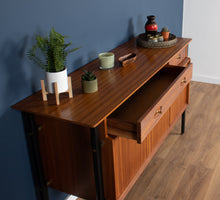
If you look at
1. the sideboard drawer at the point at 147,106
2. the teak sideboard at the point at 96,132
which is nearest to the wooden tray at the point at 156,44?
the sideboard drawer at the point at 147,106

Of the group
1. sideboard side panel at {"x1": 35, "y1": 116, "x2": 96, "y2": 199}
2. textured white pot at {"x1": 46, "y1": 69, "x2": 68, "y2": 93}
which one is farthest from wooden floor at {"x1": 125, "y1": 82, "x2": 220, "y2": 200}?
textured white pot at {"x1": 46, "y1": 69, "x2": 68, "y2": 93}

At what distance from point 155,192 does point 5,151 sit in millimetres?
939

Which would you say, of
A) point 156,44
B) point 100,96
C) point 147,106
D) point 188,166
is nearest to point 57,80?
point 100,96

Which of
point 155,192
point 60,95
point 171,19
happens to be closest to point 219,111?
point 171,19

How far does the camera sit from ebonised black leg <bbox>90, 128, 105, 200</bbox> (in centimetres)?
121

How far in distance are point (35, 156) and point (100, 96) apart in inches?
16.3

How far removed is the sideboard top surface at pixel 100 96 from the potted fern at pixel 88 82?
0.9 inches

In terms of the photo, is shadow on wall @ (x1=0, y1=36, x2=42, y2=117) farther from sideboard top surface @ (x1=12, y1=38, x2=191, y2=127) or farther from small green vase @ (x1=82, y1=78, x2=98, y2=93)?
small green vase @ (x1=82, y1=78, x2=98, y2=93)

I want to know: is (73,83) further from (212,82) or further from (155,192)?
(212,82)

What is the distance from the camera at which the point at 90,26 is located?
172 cm

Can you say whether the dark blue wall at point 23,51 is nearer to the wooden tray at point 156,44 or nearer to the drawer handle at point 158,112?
the wooden tray at point 156,44

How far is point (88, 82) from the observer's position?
1.33 m

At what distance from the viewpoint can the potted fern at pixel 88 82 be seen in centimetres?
133

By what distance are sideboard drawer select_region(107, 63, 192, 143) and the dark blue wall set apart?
1.24 feet
